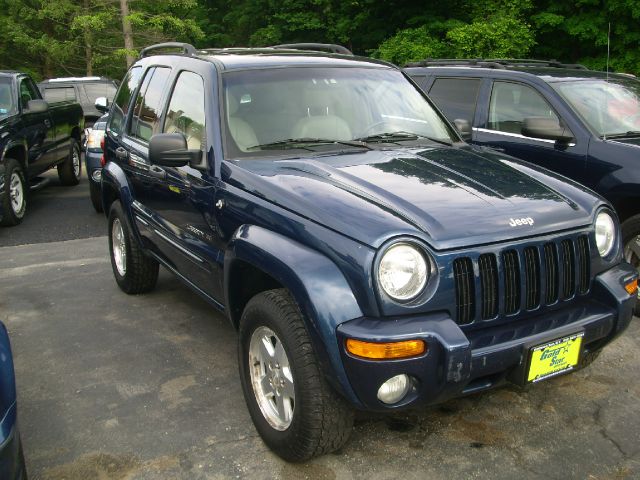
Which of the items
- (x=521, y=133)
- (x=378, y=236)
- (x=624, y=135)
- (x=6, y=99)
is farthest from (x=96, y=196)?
(x=378, y=236)

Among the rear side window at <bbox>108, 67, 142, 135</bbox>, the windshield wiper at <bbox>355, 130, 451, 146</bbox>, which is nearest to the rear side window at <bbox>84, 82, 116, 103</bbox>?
the rear side window at <bbox>108, 67, 142, 135</bbox>

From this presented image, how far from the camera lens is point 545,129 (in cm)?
534

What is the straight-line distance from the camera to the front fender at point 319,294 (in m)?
2.71

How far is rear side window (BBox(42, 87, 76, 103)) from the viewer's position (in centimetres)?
Result: 1456

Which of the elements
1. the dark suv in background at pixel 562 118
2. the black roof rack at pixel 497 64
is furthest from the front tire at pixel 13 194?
the dark suv in background at pixel 562 118

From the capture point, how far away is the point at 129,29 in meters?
24.3

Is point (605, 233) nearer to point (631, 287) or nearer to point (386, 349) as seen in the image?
point (631, 287)

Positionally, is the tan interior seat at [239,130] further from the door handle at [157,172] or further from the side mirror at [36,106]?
the side mirror at [36,106]

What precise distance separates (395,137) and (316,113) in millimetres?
503

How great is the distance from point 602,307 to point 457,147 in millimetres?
1378

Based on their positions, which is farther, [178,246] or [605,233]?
[178,246]

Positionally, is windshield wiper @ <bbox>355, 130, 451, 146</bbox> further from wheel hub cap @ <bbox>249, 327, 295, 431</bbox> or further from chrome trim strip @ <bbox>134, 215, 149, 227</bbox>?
chrome trim strip @ <bbox>134, 215, 149, 227</bbox>

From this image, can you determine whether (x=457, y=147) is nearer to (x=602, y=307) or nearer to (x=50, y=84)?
(x=602, y=307)

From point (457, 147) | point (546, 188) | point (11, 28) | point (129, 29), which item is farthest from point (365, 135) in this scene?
point (11, 28)
